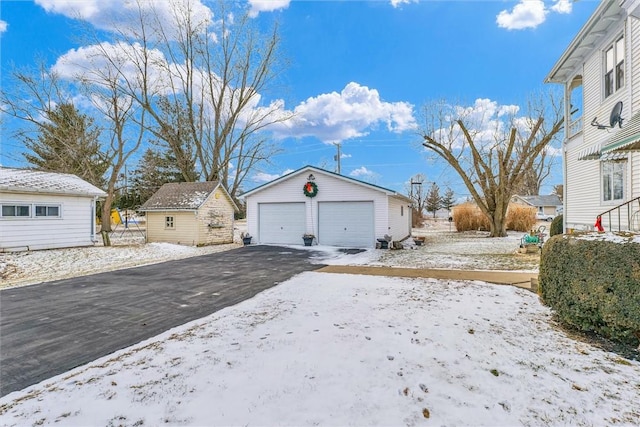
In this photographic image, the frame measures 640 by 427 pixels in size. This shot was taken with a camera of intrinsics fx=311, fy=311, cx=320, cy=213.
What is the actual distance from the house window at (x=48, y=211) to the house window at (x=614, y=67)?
19.7m

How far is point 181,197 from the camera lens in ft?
57.2

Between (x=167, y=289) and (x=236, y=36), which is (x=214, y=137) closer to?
(x=236, y=36)

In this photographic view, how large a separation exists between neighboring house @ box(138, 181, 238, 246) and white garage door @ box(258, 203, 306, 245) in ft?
10.0

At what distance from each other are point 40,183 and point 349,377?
15.7 m

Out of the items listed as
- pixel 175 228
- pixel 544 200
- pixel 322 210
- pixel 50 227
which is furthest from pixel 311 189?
pixel 544 200

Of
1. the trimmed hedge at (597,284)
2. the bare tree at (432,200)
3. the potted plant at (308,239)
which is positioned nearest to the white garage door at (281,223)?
the potted plant at (308,239)

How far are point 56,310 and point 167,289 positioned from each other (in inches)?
73.8

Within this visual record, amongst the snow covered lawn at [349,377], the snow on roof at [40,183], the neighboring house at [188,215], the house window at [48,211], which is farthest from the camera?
the neighboring house at [188,215]

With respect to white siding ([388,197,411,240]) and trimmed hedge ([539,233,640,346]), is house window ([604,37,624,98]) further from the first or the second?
white siding ([388,197,411,240])

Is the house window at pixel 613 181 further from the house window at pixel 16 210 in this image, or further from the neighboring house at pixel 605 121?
the house window at pixel 16 210

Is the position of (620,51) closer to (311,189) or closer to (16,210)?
(311,189)

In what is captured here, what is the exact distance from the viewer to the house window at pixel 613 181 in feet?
26.1

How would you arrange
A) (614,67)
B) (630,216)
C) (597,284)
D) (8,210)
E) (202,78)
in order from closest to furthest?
1. (597,284)
2. (630,216)
3. (614,67)
4. (8,210)
5. (202,78)

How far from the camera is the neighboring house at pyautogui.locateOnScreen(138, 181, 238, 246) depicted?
54.6ft
